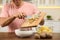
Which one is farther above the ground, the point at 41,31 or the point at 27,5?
the point at 27,5

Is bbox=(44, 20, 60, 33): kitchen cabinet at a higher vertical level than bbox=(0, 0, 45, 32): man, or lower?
lower

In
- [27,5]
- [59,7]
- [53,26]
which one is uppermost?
[27,5]

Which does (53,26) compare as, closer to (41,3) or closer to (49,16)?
(49,16)

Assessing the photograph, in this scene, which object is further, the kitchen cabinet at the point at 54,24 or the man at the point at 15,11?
the kitchen cabinet at the point at 54,24

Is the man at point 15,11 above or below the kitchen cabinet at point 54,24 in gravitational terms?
above

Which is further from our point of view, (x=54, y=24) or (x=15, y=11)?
(x=54, y=24)

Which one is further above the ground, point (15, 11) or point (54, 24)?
point (15, 11)

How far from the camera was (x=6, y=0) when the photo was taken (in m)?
3.45

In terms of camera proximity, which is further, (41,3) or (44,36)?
(41,3)

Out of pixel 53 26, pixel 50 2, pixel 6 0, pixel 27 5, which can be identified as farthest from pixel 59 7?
pixel 27 5

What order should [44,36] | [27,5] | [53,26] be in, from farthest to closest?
[53,26], [27,5], [44,36]

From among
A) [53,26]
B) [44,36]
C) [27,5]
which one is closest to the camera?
[44,36]

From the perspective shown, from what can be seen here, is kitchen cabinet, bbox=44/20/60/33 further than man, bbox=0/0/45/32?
Yes

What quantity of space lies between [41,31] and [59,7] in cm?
214
